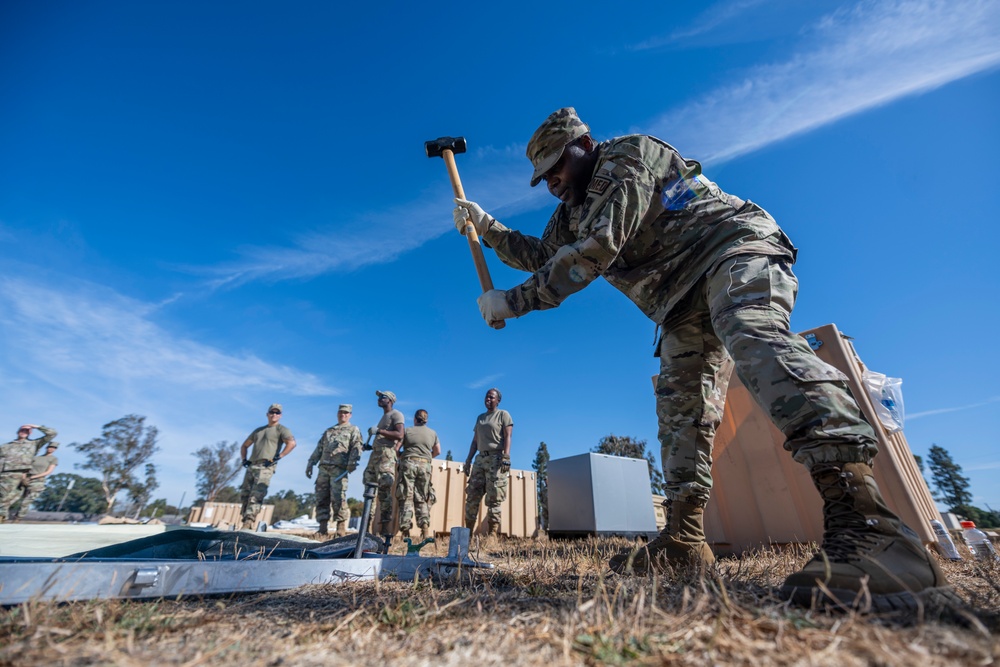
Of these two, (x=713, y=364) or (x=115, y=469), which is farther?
(x=115, y=469)

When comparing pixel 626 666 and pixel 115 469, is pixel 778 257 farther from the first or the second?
pixel 115 469

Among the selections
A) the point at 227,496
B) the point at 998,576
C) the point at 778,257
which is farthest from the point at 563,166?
the point at 227,496

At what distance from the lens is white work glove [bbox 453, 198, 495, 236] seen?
121 inches

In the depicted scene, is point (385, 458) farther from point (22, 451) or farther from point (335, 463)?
point (22, 451)

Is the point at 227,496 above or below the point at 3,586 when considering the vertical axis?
above

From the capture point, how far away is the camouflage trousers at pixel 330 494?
24.4ft

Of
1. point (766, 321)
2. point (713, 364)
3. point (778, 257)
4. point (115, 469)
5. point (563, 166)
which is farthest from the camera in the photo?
point (115, 469)

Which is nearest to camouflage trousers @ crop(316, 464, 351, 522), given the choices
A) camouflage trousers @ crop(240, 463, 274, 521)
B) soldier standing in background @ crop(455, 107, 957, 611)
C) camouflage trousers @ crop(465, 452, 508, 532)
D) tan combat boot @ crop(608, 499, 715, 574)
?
camouflage trousers @ crop(240, 463, 274, 521)

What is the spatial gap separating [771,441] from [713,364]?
6.68 ft

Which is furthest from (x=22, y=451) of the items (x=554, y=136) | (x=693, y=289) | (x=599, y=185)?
(x=693, y=289)

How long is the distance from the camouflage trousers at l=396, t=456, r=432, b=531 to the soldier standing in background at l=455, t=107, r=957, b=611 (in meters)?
5.61

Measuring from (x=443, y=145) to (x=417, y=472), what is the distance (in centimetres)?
536

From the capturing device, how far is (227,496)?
48.7 meters

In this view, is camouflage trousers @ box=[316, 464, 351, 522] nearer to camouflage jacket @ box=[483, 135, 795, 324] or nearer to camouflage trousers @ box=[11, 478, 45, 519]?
camouflage jacket @ box=[483, 135, 795, 324]
